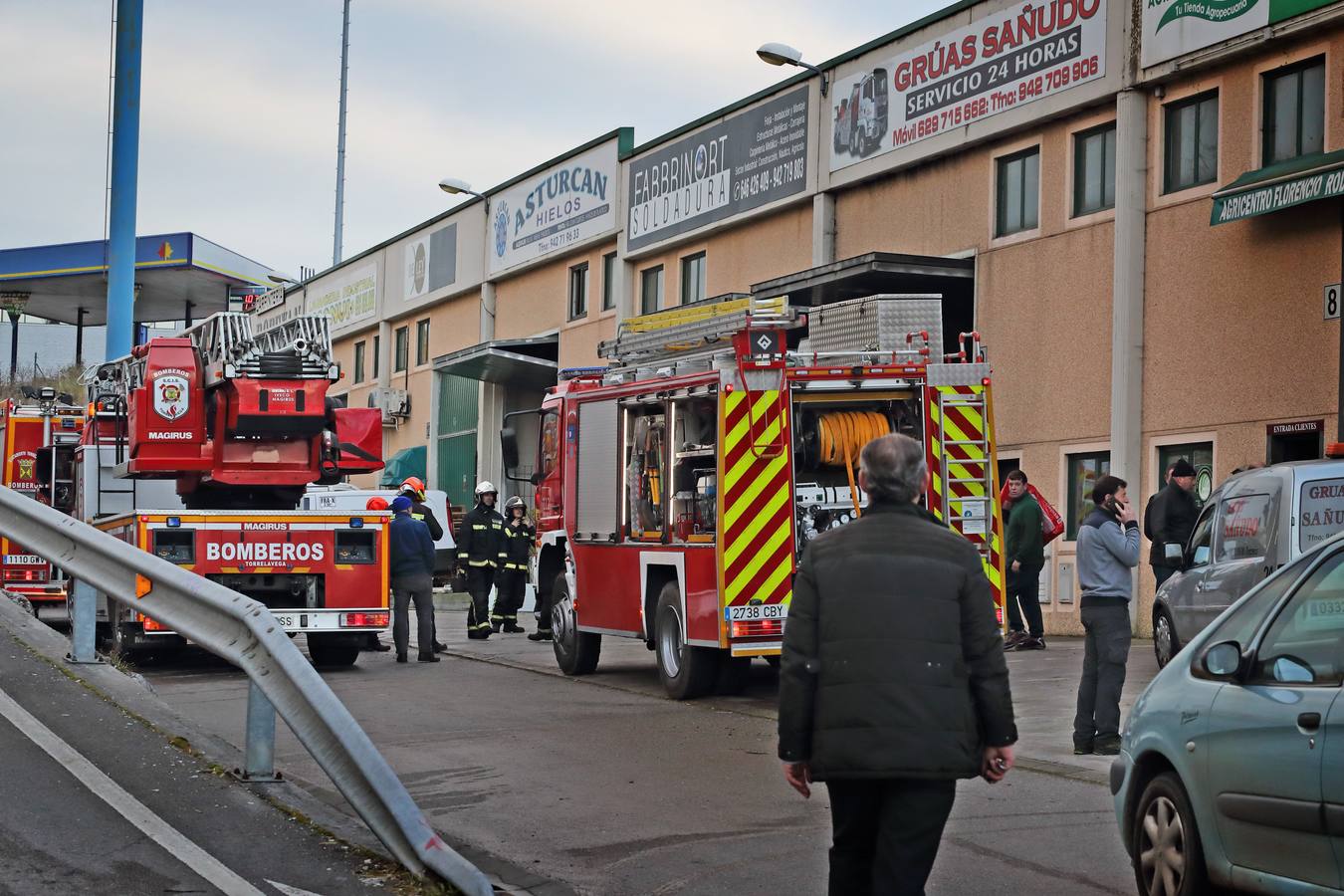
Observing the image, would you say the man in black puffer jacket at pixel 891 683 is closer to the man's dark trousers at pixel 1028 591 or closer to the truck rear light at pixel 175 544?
the truck rear light at pixel 175 544

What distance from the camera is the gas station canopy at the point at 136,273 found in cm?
6228

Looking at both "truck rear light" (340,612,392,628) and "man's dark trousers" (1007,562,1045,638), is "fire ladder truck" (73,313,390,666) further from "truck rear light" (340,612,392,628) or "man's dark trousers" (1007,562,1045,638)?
"man's dark trousers" (1007,562,1045,638)

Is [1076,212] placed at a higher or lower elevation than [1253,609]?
higher

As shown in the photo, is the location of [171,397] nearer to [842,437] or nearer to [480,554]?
[480,554]

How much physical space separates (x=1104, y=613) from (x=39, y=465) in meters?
16.0

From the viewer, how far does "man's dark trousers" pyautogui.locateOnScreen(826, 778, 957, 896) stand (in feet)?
16.8

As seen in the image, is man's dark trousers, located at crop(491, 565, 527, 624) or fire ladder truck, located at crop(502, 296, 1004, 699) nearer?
fire ladder truck, located at crop(502, 296, 1004, 699)

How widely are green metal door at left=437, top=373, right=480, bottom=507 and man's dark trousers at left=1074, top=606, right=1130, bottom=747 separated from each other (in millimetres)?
31394

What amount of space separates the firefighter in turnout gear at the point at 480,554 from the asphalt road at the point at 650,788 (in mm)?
5866

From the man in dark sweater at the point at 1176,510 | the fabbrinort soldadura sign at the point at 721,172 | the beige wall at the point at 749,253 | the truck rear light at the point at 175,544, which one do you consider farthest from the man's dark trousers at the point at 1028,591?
the fabbrinort soldadura sign at the point at 721,172

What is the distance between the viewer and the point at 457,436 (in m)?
43.1

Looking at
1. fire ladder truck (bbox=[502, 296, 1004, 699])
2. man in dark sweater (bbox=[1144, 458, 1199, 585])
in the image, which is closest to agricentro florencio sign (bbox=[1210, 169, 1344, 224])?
man in dark sweater (bbox=[1144, 458, 1199, 585])

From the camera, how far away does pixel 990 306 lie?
23578mm

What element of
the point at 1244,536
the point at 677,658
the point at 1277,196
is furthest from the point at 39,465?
the point at 1244,536
